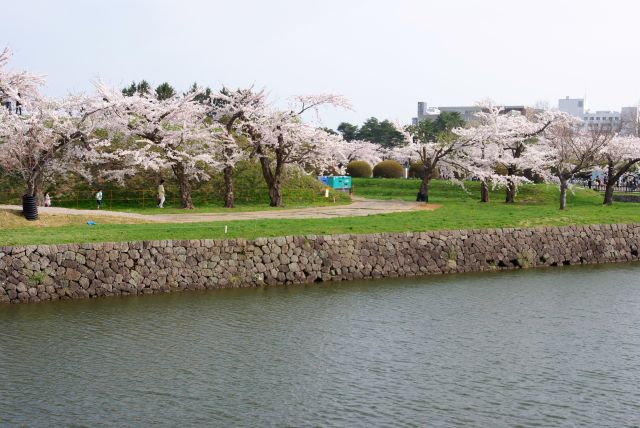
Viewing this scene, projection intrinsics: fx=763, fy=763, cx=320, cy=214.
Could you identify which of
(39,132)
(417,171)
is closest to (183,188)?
(39,132)

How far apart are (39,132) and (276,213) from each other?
13.5m

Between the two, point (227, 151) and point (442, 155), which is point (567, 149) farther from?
point (227, 151)

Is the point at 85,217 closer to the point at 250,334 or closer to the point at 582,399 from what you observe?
the point at 250,334

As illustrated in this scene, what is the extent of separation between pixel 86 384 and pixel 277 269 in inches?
529

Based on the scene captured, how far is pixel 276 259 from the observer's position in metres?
30.9

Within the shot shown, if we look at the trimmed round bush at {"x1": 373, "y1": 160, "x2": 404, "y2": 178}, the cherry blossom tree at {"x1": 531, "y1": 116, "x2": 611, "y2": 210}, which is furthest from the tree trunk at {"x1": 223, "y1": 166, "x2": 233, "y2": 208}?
the trimmed round bush at {"x1": 373, "y1": 160, "x2": 404, "y2": 178}

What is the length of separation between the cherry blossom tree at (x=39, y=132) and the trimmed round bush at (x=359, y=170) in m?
41.7

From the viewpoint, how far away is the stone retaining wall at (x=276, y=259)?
88.2 ft

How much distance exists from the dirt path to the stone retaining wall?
828 centimetres

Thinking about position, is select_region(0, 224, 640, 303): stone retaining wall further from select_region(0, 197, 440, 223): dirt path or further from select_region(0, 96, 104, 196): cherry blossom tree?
select_region(0, 96, 104, 196): cherry blossom tree

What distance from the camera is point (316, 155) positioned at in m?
51.0

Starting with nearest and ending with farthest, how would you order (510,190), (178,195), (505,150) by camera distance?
1. (178,195)
2. (510,190)
3. (505,150)

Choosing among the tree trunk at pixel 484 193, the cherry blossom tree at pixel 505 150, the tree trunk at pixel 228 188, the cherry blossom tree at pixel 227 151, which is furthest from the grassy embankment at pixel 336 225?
the cherry blossom tree at pixel 227 151

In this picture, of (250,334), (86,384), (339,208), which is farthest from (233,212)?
(86,384)
